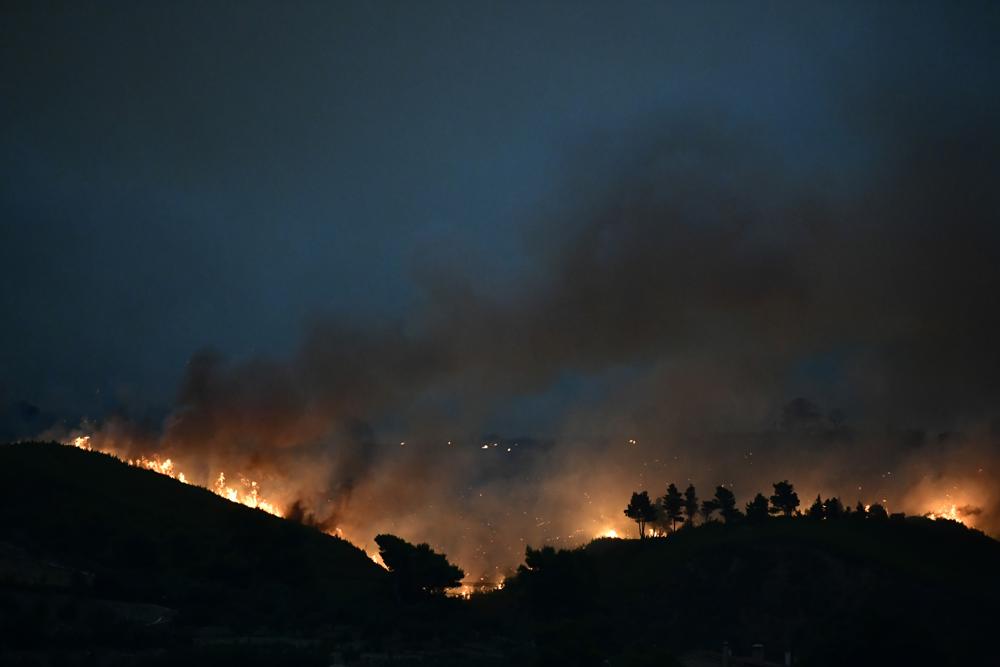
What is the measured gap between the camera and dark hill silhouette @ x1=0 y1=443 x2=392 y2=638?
4484 cm

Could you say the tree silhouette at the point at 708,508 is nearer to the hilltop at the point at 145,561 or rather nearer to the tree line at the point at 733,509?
the tree line at the point at 733,509

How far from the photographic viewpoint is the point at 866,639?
3209 centimetres

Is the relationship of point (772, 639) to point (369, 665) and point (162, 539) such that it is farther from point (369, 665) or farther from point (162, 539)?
point (162, 539)

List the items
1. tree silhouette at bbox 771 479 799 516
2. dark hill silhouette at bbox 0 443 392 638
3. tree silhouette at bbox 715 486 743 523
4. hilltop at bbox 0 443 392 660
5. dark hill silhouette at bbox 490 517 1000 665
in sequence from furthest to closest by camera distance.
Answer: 1. tree silhouette at bbox 715 486 743 523
2. tree silhouette at bbox 771 479 799 516
3. dark hill silhouette at bbox 490 517 1000 665
4. dark hill silhouette at bbox 0 443 392 638
5. hilltop at bbox 0 443 392 660

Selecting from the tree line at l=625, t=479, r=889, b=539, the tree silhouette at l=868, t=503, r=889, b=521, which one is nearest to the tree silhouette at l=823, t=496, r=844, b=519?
the tree line at l=625, t=479, r=889, b=539

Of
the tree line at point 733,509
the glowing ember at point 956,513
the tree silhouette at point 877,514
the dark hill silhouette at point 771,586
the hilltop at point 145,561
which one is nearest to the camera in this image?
the hilltop at point 145,561

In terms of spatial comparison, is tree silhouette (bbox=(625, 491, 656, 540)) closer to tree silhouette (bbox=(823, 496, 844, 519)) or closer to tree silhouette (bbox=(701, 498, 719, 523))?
tree silhouette (bbox=(701, 498, 719, 523))

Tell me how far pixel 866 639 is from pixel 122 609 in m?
32.7

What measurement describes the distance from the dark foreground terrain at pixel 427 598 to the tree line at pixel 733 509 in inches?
166

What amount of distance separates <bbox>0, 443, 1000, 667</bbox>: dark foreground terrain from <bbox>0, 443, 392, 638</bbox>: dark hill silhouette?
185mm

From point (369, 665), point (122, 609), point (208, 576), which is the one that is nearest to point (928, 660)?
point (369, 665)

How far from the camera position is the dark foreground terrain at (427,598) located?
34.5m

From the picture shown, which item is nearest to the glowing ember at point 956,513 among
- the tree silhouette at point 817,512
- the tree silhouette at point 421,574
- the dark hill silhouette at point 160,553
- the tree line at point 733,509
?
the tree line at point 733,509

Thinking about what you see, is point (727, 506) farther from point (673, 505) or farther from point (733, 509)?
point (673, 505)
